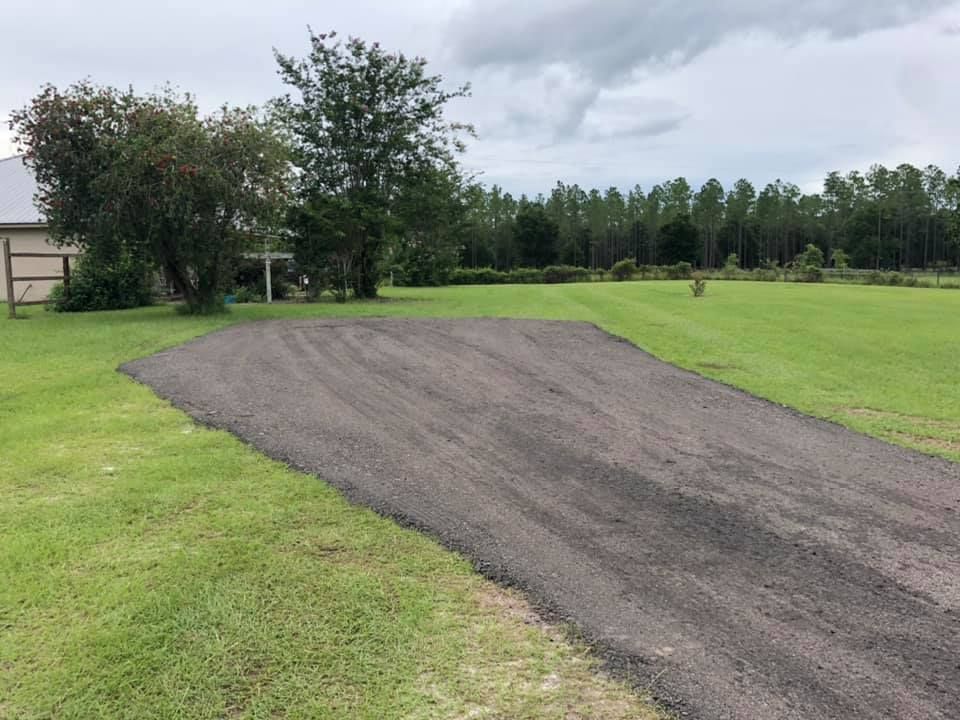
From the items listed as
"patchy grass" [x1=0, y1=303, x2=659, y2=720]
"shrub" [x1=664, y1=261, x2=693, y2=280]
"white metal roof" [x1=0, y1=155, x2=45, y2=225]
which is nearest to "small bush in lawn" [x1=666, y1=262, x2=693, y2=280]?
"shrub" [x1=664, y1=261, x2=693, y2=280]

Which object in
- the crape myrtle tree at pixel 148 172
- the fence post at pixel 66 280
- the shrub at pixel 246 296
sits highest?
the crape myrtle tree at pixel 148 172

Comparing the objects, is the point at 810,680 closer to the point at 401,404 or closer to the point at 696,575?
the point at 696,575

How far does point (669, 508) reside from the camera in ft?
14.3

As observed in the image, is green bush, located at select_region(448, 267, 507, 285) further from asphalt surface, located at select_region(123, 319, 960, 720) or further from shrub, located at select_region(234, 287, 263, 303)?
asphalt surface, located at select_region(123, 319, 960, 720)

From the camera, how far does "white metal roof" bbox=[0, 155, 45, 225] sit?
893 inches

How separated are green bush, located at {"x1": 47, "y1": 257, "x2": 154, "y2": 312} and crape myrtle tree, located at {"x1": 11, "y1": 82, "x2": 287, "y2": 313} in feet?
8.59

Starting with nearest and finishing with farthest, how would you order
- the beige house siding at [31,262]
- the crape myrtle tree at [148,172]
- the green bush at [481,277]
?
the crape myrtle tree at [148,172]
the beige house siding at [31,262]
the green bush at [481,277]

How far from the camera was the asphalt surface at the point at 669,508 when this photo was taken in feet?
8.97

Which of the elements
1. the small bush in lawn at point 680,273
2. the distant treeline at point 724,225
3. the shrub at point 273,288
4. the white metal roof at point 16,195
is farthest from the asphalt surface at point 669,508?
the distant treeline at point 724,225

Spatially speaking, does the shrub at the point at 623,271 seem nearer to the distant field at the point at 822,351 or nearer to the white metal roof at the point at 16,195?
the distant field at the point at 822,351

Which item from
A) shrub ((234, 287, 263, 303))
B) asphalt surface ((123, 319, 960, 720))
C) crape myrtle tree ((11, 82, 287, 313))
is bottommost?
asphalt surface ((123, 319, 960, 720))

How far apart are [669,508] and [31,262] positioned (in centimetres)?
2411

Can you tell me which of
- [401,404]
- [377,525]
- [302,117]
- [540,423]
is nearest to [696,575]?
[377,525]

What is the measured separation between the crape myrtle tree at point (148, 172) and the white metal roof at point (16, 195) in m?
8.15
